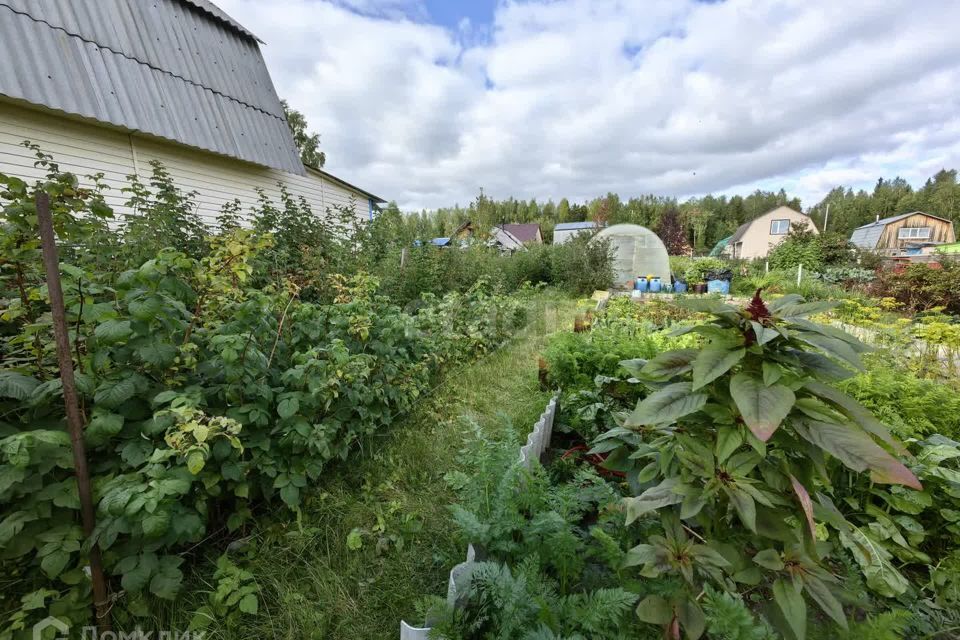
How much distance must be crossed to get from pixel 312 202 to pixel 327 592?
875 centimetres

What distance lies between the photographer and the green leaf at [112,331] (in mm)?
1229

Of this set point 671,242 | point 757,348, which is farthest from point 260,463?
point 671,242

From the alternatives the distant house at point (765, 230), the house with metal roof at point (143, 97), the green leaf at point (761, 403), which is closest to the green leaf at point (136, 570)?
the green leaf at point (761, 403)

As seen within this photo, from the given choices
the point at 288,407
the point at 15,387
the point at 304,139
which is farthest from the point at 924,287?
the point at 304,139

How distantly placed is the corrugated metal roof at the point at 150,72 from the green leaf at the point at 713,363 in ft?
23.0

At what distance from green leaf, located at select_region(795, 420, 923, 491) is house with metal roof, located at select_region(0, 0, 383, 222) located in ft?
16.1

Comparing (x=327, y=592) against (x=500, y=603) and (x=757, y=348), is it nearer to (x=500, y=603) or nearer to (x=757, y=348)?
(x=500, y=603)

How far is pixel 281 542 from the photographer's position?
1740 millimetres

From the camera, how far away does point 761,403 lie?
839 millimetres

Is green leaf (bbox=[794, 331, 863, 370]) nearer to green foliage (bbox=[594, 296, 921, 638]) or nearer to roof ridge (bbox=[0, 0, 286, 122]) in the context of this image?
green foliage (bbox=[594, 296, 921, 638])

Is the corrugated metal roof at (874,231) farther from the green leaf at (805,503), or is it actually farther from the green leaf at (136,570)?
the green leaf at (136,570)

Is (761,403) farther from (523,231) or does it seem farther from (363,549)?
(523,231)

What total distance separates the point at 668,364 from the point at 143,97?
25.0 ft

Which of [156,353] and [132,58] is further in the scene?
[132,58]
